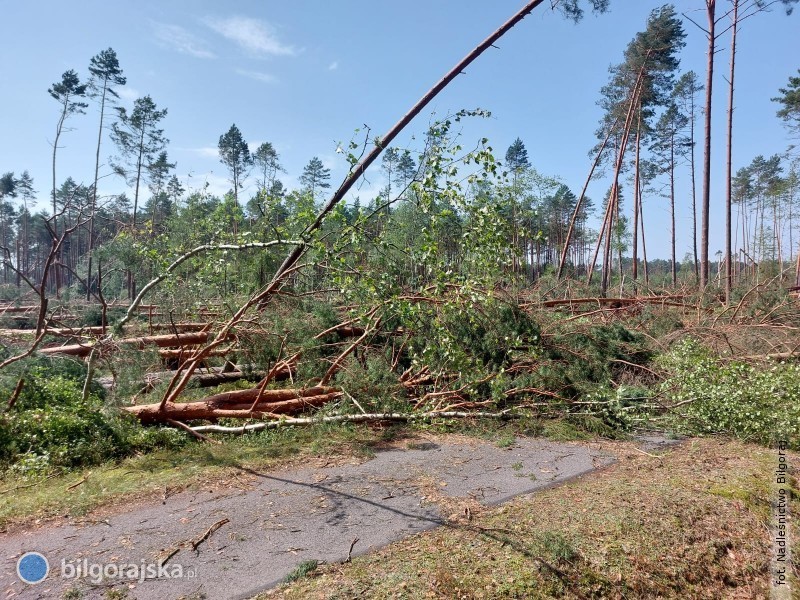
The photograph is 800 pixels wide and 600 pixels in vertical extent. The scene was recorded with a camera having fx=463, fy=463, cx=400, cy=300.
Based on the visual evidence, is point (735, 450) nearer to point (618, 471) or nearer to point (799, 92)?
point (618, 471)

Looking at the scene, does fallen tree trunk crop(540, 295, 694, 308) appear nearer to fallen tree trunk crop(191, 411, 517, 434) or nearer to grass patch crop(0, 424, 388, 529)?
fallen tree trunk crop(191, 411, 517, 434)

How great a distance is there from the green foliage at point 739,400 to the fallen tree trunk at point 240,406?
4708 mm

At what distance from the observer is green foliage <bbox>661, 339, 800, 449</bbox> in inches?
215

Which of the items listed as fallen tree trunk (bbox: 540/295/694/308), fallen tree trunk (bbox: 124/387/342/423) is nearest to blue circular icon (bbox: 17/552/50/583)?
fallen tree trunk (bbox: 124/387/342/423)

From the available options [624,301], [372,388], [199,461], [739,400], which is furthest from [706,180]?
[199,461]

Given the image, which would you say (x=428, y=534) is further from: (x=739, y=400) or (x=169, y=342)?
(x=169, y=342)

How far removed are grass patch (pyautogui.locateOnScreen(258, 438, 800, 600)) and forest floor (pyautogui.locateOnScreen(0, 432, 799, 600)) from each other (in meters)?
0.01

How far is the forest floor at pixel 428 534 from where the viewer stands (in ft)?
9.09

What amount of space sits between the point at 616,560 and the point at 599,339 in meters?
5.18

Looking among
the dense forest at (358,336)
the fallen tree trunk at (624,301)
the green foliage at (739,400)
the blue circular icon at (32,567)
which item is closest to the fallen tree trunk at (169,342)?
the dense forest at (358,336)

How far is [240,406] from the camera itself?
6.11 metres

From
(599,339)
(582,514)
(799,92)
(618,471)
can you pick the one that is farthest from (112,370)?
(799,92)

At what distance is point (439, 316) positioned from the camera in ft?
16.7

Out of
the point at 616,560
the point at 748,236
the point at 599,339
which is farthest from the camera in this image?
the point at 748,236
